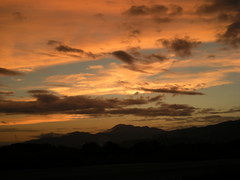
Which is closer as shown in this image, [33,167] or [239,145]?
[33,167]

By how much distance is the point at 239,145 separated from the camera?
58.1m

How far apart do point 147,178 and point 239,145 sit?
42086mm

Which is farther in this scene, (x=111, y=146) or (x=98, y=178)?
(x=111, y=146)

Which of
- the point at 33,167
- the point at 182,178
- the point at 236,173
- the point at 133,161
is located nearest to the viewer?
the point at 182,178

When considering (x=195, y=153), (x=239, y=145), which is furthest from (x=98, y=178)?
(x=239, y=145)

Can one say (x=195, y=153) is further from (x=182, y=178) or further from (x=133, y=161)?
(x=182, y=178)

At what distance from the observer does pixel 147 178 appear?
21.3 metres

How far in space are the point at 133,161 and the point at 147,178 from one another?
51.5 feet

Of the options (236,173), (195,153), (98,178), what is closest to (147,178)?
(98,178)

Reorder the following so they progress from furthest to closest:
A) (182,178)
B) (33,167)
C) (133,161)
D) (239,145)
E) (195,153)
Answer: (239,145), (195,153), (133,161), (33,167), (182,178)

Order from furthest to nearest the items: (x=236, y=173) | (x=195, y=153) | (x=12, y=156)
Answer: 1. (x=195, y=153)
2. (x=12, y=156)
3. (x=236, y=173)

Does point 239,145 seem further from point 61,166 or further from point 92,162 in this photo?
point 61,166

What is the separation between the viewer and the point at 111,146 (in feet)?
193

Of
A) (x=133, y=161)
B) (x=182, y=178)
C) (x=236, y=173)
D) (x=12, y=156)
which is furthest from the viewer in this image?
(x=133, y=161)
